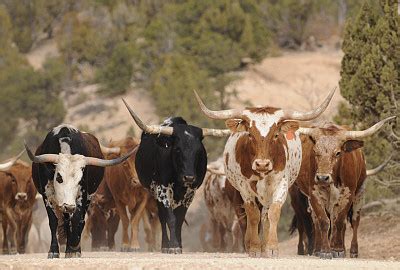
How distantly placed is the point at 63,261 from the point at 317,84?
147 feet

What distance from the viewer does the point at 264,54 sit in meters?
59.2

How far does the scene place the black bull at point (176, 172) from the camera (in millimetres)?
19547

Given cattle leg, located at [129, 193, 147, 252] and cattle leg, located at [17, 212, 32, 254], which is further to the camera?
cattle leg, located at [17, 212, 32, 254]

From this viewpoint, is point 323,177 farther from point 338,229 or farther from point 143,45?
point 143,45

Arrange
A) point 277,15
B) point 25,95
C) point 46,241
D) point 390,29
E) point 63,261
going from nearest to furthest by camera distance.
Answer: point 63,261 < point 390,29 < point 46,241 < point 25,95 < point 277,15

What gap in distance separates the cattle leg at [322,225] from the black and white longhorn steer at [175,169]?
87.9 inches

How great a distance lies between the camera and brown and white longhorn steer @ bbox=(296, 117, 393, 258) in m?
17.8

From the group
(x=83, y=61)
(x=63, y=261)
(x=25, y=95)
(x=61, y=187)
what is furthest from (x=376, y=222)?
(x=83, y=61)

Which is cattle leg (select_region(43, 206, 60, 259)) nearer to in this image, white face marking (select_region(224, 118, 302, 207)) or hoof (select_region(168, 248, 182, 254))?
hoof (select_region(168, 248, 182, 254))

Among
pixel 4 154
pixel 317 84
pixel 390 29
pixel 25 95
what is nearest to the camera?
pixel 390 29

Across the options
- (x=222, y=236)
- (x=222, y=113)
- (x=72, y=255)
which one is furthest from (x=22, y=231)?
(x=222, y=113)

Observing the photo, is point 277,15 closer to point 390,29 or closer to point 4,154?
point 4,154

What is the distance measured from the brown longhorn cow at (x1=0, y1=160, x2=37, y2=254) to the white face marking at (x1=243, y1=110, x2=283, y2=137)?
940 cm

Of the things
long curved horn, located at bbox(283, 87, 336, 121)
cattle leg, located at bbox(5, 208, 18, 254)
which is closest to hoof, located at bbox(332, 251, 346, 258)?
long curved horn, located at bbox(283, 87, 336, 121)
